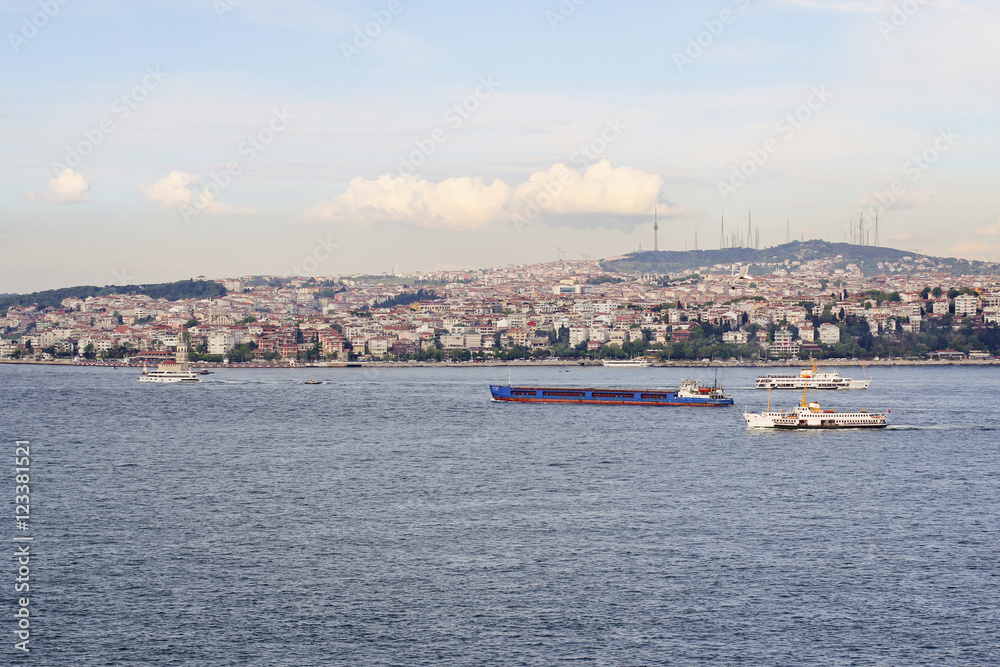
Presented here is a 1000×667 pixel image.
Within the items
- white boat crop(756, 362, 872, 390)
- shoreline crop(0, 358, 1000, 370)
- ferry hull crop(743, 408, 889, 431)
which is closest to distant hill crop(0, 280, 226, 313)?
shoreline crop(0, 358, 1000, 370)

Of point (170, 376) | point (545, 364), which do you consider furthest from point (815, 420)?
point (545, 364)

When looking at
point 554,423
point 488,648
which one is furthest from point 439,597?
point 554,423

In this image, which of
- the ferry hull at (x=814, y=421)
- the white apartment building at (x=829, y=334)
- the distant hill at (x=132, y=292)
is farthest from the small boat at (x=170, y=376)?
the distant hill at (x=132, y=292)

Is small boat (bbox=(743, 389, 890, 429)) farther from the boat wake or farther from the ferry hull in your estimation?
the boat wake

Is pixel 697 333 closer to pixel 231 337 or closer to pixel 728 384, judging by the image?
pixel 728 384

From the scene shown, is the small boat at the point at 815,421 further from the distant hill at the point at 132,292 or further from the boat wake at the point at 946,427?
the distant hill at the point at 132,292
